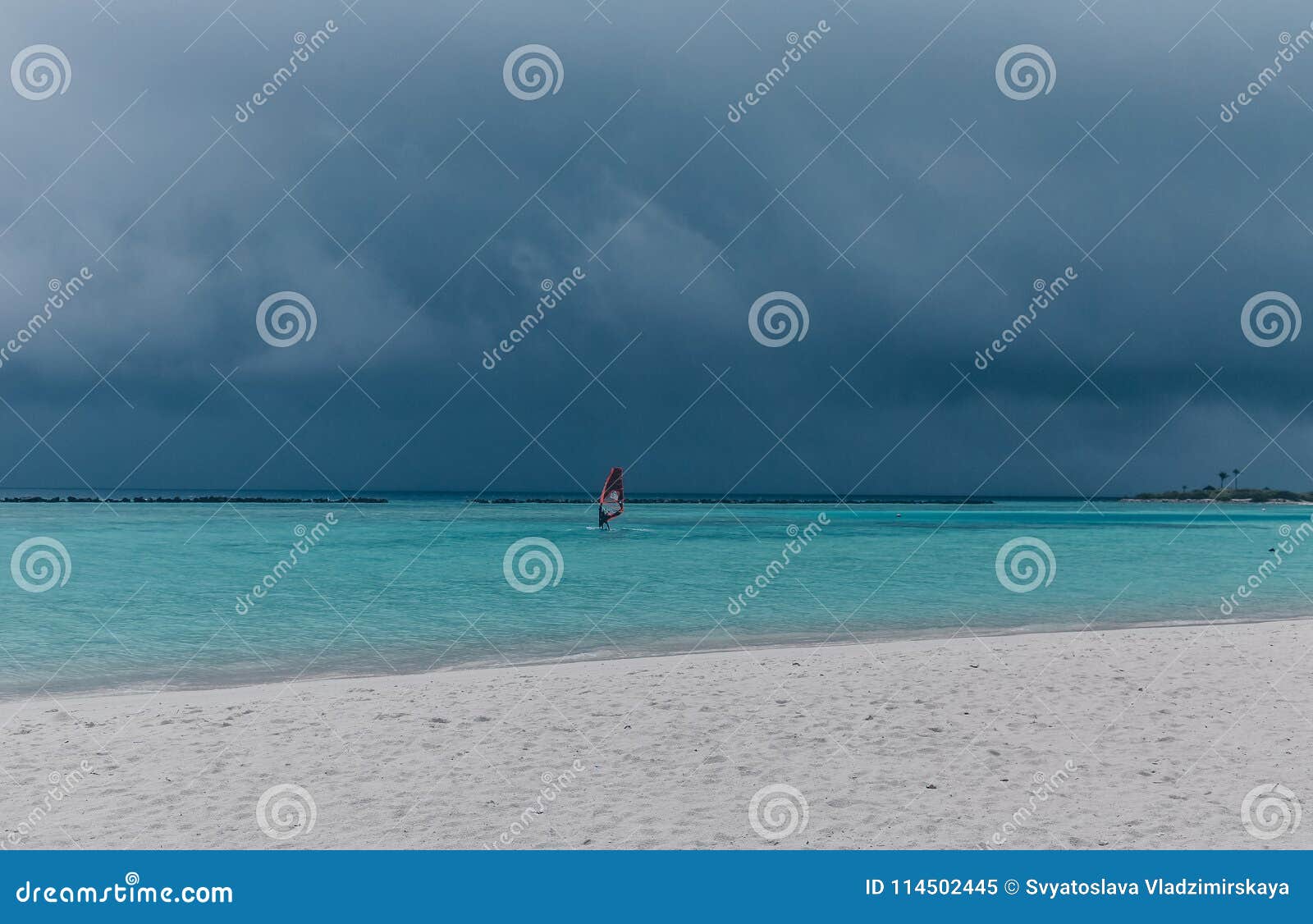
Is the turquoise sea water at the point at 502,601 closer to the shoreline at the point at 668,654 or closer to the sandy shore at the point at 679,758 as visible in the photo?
the shoreline at the point at 668,654

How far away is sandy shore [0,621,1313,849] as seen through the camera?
593 cm

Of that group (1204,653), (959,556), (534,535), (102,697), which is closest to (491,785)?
(102,697)

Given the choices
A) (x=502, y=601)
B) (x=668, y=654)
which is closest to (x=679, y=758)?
(x=668, y=654)

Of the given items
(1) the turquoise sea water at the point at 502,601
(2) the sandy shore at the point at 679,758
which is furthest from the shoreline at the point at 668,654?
(2) the sandy shore at the point at 679,758

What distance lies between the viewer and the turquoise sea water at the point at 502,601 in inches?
561

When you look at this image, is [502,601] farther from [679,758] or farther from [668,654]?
[679,758]

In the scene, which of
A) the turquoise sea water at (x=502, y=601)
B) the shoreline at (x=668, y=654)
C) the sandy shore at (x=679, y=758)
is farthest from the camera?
the turquoise sea water at (x=502, y=601)

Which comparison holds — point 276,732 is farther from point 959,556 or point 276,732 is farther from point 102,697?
point 959,556

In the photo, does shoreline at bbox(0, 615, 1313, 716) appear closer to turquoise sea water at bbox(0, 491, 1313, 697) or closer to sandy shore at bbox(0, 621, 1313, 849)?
turquoise sea water at bbox(0, 491, 1313, 697)

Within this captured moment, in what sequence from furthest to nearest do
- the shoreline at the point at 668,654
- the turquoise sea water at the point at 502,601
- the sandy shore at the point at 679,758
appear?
1. the turquoise sea water at the point at 502,601
2. the shoreline at the point at 668,654
3. the sandy shore at the point at 679,758

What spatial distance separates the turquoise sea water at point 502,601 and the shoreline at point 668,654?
183 millimetres

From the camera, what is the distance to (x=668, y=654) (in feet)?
46.0

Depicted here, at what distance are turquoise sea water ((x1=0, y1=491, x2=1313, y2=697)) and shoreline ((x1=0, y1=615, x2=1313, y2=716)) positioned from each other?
18 centimetres

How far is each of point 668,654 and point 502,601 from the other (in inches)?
323
